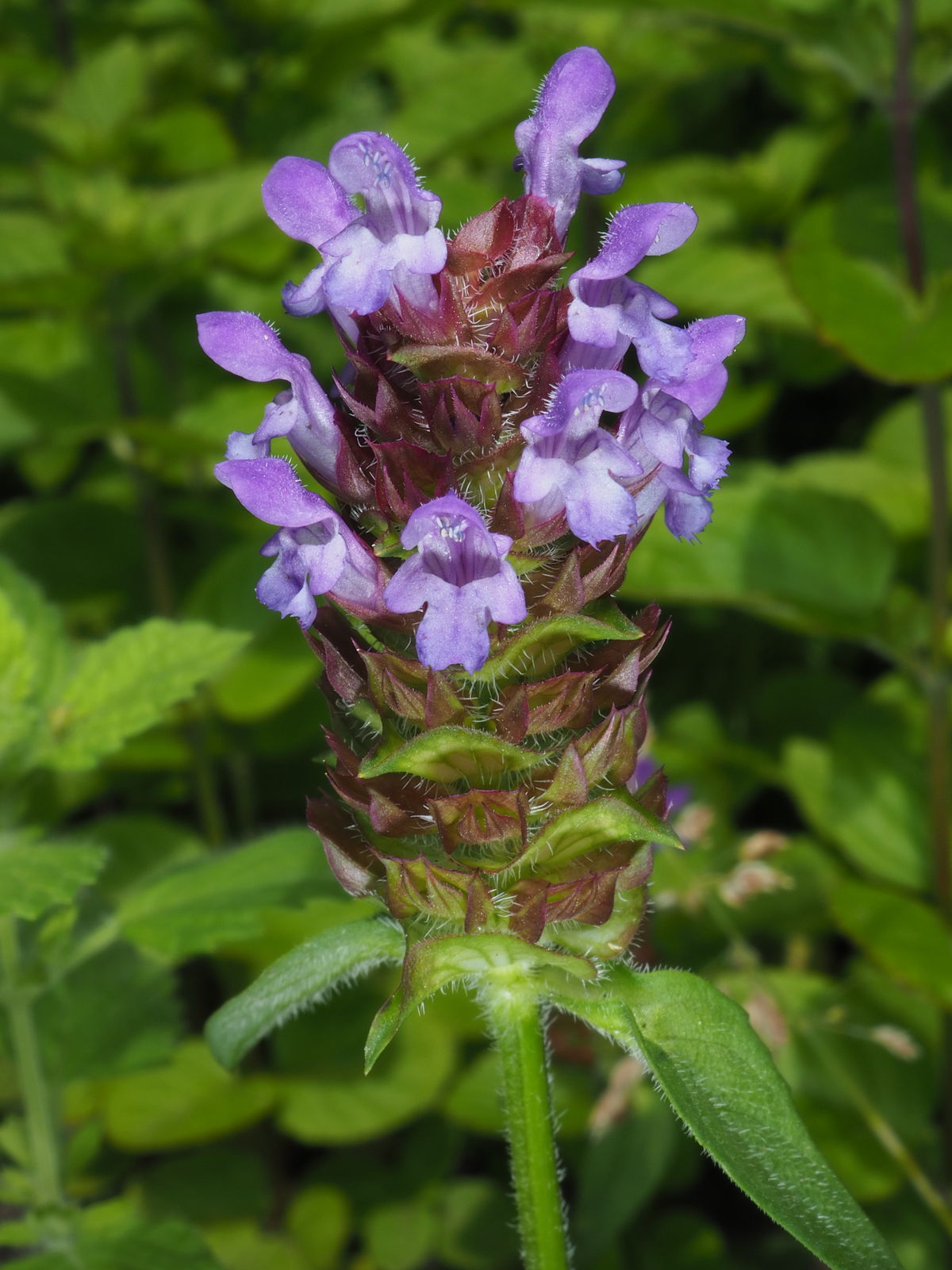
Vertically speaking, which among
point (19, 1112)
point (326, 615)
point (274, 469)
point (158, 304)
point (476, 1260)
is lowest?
point (476, 1260)

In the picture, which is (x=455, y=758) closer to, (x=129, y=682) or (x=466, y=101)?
(x=129, y=682)

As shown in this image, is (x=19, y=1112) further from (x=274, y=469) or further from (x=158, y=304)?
(x=158, y=304)

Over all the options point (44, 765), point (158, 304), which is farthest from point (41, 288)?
point (44, 765)

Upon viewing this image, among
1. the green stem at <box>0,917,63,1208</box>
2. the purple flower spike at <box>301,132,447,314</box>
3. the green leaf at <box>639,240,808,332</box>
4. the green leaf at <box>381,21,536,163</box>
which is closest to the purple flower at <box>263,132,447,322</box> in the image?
the purple flower spike at <box>301,132,447,314</box>

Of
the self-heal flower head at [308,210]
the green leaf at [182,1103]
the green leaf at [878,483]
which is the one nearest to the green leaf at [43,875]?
the self-heal flower head at [308,210]

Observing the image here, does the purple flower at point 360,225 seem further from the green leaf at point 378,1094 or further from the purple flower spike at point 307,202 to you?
the green leaf at point 378,1094

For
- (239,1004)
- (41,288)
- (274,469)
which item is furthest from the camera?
(41,288)

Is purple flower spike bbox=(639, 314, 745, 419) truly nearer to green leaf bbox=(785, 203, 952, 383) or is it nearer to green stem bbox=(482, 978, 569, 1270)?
green stem bbox=(482, 978, 569, 1270)

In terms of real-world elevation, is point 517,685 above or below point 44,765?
above
